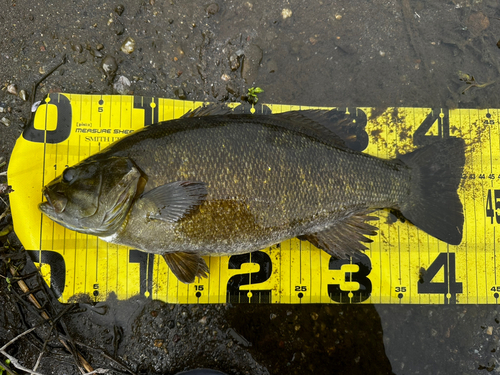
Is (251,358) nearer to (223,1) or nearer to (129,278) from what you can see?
(129,278)

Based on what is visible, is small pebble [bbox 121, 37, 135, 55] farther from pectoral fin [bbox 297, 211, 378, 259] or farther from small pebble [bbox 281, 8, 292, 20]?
pectoral fin [bbox 297, 211, 378, 259]

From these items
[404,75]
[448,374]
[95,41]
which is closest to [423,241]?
[448,374]

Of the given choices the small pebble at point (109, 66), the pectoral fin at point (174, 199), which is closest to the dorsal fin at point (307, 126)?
the pectoral fin at point (174, 199)

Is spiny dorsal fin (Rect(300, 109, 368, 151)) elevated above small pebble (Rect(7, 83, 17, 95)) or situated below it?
below

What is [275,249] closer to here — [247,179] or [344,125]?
[247,179]

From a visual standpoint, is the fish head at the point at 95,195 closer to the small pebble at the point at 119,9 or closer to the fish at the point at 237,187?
the fish at the point at 237,187

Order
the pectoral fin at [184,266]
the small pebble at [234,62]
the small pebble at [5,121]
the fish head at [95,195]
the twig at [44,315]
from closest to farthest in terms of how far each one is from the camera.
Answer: the fish head at [95,195], the pectoral fin at [184,266], the twig at [44,315], the small pebble at [5,121], the small pebble at [234,62]

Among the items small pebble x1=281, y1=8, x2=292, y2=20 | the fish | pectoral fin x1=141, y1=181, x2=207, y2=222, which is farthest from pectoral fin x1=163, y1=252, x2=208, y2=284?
small pebble x1=281, y1=8, x2=292, y2=20
